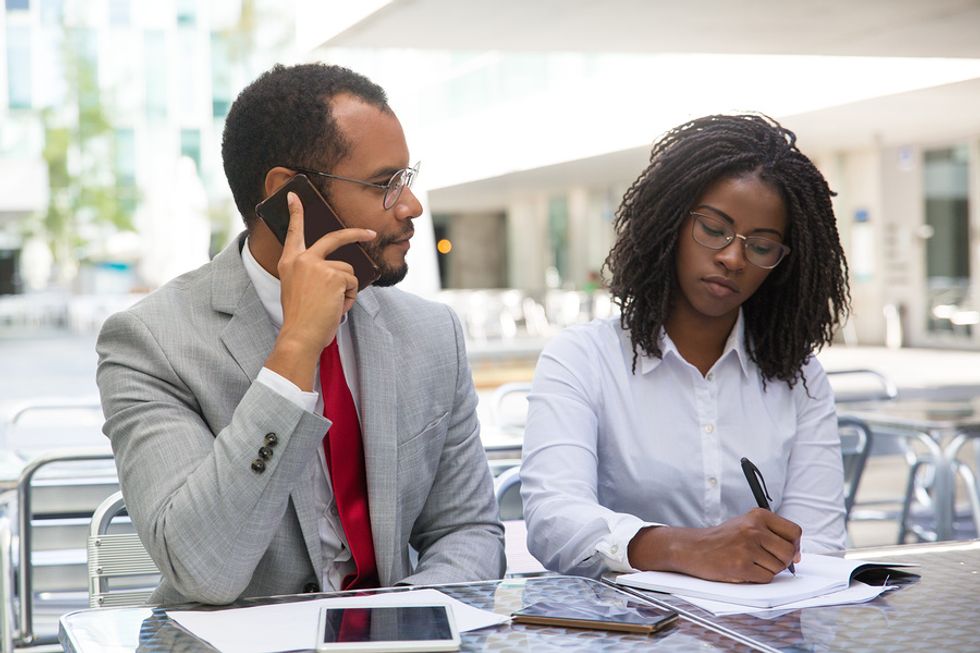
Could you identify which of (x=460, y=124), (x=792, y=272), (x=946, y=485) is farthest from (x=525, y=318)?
(x=792, y=272)

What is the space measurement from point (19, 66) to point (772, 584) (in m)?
41.8

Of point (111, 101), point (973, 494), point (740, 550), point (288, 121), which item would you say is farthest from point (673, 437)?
point (111, 101)

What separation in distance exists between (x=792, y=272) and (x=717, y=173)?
0.88 feet

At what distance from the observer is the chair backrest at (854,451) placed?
3.81 metres

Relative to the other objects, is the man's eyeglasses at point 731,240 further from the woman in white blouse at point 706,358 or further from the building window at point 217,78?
the building window at point 217,78

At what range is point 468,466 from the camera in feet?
6.73

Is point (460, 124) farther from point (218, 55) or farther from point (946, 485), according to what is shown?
point (946, 485)

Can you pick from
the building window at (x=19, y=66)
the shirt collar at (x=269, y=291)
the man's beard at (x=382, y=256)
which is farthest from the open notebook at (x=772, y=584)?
the building window at (x=19, y=66)

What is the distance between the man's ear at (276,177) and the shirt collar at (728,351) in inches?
31.1

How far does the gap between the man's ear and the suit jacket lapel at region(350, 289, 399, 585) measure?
0.88ft

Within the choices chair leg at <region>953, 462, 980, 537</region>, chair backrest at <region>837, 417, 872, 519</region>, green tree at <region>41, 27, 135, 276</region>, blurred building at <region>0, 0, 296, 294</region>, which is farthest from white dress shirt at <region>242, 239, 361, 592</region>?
green tree at <region>41, 27, 135, 276</region>

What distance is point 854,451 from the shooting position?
4.00 meters

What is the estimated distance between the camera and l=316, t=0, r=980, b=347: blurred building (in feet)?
31.6

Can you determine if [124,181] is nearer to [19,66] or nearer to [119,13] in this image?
[19,66]
